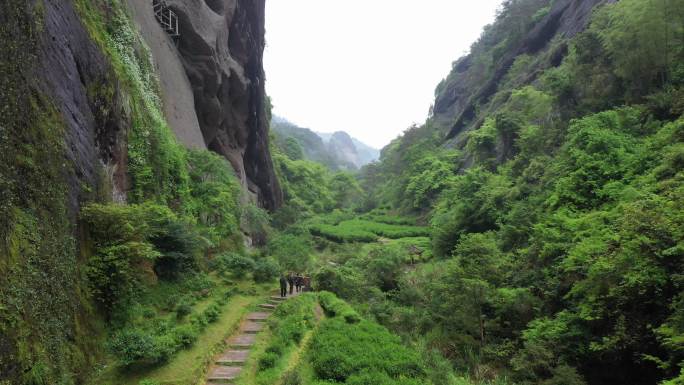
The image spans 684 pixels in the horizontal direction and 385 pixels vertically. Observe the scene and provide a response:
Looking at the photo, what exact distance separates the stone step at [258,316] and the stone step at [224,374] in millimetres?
3354

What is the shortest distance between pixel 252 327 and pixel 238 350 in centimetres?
167

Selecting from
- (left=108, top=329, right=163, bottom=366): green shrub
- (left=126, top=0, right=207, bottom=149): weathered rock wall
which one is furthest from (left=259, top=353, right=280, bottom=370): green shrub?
(left=126, top=0, right=207, bottom=149): weathered rock wall

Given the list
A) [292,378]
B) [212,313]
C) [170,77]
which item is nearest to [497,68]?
[170,77]

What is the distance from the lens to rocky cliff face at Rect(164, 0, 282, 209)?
80.3 feet

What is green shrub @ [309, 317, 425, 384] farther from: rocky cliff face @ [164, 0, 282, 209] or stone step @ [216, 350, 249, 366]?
rocky cliff face @ [164, 0, 282, 209]

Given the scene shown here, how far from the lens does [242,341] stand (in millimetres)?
10875

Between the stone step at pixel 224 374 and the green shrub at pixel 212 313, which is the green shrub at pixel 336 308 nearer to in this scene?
the green shrub at pixel 212 313

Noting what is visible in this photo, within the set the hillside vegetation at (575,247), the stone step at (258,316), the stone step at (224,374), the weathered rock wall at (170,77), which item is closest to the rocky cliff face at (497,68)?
the hillside vegetation at (575,247)

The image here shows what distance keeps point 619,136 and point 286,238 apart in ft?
58.1

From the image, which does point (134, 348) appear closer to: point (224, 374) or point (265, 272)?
point (224, 374)

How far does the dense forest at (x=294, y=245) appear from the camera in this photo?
7191 mm

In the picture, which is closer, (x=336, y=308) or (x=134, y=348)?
(x=134, y=348)

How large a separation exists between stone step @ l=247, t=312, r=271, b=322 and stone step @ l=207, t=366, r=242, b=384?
11.0 ft

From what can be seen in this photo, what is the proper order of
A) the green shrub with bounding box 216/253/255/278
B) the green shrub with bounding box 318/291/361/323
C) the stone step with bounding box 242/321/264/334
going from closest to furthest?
the stone step with bounding box 242/321/264/334
the green shrub with bounding box 318/291/361/323
the green shrub with bounding box 216/253/255/278
